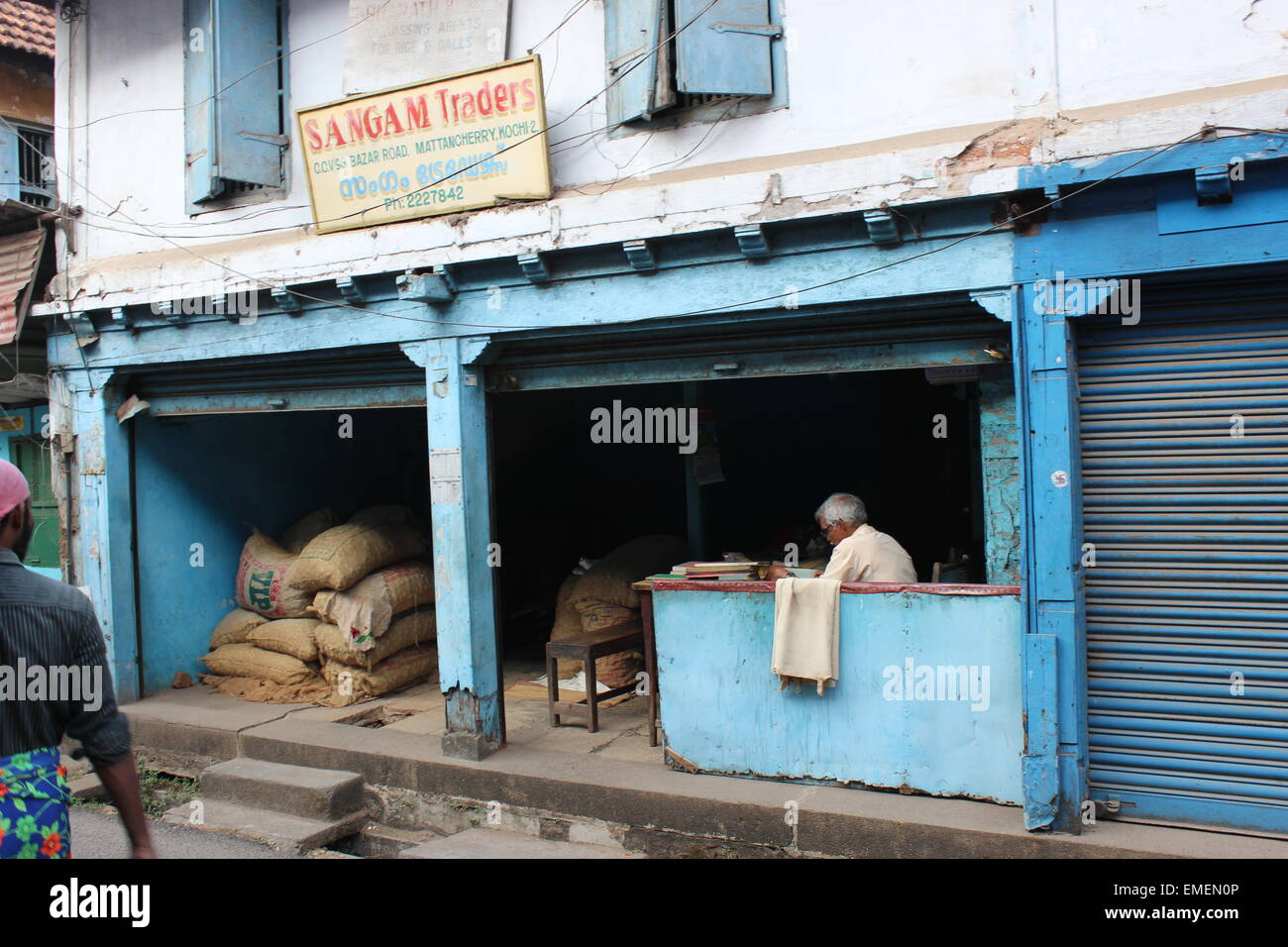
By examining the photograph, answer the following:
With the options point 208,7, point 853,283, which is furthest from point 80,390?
point 853,283

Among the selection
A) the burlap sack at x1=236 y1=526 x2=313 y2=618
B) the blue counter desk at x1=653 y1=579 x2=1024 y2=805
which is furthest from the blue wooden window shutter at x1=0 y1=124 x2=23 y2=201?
the blue counter desk at x1=653 y1=579 x2=1024 y2=805

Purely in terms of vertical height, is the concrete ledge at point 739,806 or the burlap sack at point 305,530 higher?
the burlap sack at point 305,530

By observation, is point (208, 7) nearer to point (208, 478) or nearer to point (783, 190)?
point (208, 478)

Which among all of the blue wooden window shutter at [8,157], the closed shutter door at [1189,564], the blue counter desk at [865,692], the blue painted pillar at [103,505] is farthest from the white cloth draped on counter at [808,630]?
the blue wooden window shutter at [8,157]

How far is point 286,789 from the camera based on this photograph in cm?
672

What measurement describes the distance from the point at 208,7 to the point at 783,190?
5.33 m

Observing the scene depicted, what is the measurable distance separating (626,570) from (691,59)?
412 centimetres

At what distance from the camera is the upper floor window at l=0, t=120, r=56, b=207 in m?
9.11

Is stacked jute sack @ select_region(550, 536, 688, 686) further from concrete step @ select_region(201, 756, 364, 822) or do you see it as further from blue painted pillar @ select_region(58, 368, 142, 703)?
blue painted pillar @ select_region(58, 368, 142, 703)

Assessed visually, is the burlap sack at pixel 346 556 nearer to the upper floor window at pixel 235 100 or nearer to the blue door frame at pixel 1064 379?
the upper floor window at pixel 235 100

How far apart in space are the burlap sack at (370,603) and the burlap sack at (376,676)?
13.5 inches

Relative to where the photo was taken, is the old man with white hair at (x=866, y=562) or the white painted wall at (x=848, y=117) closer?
the white painted wall at (x=848, y=117)

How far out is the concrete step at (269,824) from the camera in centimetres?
628

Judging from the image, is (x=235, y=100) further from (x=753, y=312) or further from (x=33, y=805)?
(x=33, y=805)
